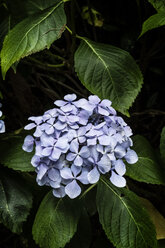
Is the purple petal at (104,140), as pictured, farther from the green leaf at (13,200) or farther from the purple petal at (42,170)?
the green leaf at (13,200)

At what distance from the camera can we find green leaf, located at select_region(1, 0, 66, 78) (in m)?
1.10

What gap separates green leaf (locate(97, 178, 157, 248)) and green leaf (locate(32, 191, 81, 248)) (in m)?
0.10

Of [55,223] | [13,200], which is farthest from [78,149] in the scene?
[13,200]

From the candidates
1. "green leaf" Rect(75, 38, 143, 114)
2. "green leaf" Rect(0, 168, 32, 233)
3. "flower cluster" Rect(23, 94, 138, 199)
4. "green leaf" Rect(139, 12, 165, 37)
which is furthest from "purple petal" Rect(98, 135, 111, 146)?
"green leaf" Rect(0, 168, 32, 233)

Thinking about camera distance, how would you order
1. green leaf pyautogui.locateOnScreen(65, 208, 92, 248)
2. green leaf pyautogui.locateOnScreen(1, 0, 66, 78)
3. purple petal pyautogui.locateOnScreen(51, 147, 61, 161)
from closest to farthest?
purple petal pyautogui.locateOnScreen(51, 147, 61, 161) < green leaf pyautogui.locateOnScreen(1, 0, 66, 78) < green leaf pyautogui.locateOnScreen(65, 208, 92, 248)

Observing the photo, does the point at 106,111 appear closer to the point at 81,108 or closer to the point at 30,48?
the point at 81,108

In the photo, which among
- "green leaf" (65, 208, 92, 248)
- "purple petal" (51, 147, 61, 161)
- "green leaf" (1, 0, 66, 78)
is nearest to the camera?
"purple petal" (51, 147, 61, 161)

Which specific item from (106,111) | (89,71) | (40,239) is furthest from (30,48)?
(40,239)

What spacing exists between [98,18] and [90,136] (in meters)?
1.03

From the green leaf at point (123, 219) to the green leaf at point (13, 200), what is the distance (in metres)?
0.28

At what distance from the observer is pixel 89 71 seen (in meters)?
1.22

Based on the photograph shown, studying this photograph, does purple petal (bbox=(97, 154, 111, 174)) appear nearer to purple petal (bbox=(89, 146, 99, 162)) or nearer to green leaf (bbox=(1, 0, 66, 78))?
purple petal (bbox=(89, 146, 99, 162))

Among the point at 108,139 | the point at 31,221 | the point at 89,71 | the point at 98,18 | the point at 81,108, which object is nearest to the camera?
the point at 108,139

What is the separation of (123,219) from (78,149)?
1.04 feet
